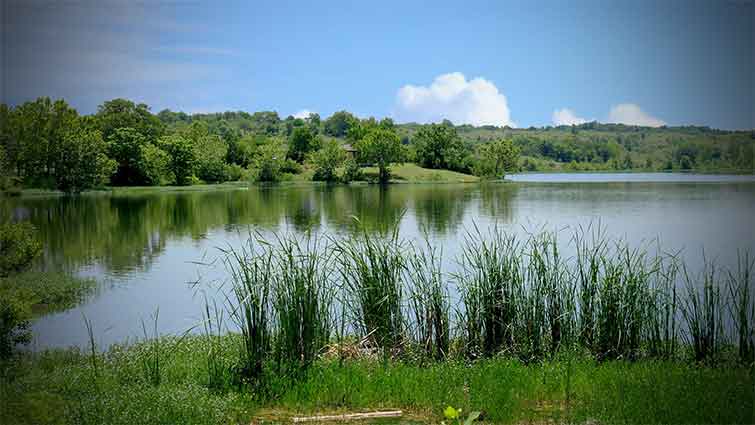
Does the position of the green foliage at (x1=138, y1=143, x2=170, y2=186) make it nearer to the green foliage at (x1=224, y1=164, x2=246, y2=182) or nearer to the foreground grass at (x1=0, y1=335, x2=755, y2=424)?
the green foliage at (x1=224, y1=164, x2=246, y2=182)

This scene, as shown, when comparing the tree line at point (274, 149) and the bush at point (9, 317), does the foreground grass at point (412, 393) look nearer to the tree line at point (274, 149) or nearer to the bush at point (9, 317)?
the bush at point (9, 317)

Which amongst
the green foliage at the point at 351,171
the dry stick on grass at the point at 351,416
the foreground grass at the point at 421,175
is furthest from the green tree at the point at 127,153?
the dry stick on grass at the point at 351,416

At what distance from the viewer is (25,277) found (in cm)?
1113

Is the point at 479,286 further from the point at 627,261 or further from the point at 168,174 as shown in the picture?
the point at 168,174

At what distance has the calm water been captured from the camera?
33.6 ft

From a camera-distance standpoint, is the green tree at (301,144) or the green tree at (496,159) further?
the green tree at (301,144)

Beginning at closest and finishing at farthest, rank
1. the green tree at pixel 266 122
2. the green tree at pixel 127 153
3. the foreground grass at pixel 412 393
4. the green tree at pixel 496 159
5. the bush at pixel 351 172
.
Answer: the foreground grass at pixel 412 393, the green tree at pixel 127 153, the bush at pixel 351 172, the green tree at pixel 496 159, the green tree at pixel 266 122

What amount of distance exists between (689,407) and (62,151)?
26.7 m

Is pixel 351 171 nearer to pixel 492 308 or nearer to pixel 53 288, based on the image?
pixel 53 288

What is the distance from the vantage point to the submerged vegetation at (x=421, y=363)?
14.4ft

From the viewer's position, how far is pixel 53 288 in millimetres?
11242

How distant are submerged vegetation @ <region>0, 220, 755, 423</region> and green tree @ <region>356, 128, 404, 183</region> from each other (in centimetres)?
5177

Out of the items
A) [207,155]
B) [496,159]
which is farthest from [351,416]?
[496,159]

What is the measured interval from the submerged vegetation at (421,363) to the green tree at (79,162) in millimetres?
22225
